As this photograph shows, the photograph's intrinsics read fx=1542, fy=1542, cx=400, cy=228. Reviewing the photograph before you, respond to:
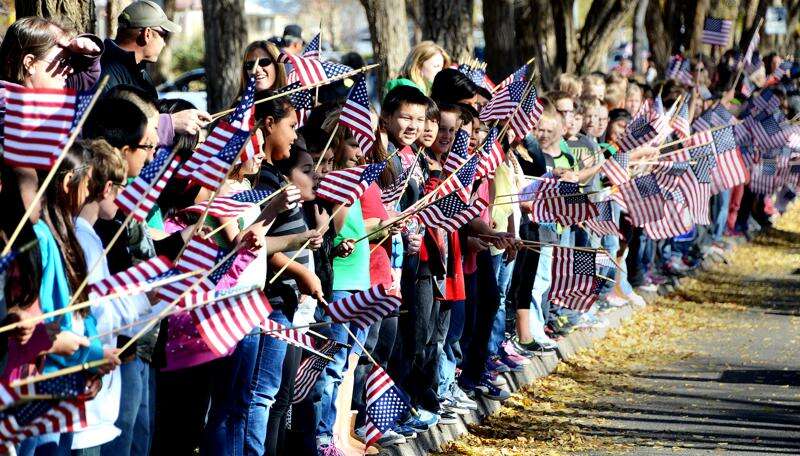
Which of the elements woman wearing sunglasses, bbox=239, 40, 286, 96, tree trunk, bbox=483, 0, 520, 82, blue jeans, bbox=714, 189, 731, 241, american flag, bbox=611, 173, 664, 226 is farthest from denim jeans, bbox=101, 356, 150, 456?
blue jeans, bbox=714, 189, 731, 241

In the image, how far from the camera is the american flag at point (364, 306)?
→ 718 centimetres

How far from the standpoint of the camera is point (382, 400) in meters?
8.00

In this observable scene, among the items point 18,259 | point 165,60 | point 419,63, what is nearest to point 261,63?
point 419,63

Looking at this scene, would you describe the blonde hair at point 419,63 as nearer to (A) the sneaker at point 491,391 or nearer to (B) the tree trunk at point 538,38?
(A) the sneaker at point 491,391

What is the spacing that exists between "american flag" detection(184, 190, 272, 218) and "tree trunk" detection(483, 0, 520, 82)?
39.4 feet

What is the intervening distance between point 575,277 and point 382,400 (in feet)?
10.9

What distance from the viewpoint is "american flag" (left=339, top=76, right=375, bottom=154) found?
7984 mm

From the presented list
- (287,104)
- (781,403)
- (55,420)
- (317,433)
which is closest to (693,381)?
(781,403)

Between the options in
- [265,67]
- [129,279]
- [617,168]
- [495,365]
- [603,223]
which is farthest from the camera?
[603,223]

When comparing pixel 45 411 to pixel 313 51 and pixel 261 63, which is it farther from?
pixel 313 51

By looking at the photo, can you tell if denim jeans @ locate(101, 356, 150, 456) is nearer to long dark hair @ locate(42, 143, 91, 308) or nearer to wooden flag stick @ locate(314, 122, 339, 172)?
long dark hair @ locate(42, 143, 91, 308)

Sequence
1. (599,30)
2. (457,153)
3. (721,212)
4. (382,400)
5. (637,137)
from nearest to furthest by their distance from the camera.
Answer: (382,400) → (457,153) → (637,137) → (721,212) → (599,30)

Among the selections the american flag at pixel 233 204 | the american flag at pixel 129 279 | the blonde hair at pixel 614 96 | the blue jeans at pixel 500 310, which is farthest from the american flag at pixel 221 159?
the blonde hair at pixel 614 96

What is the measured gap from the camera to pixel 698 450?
915 cm
